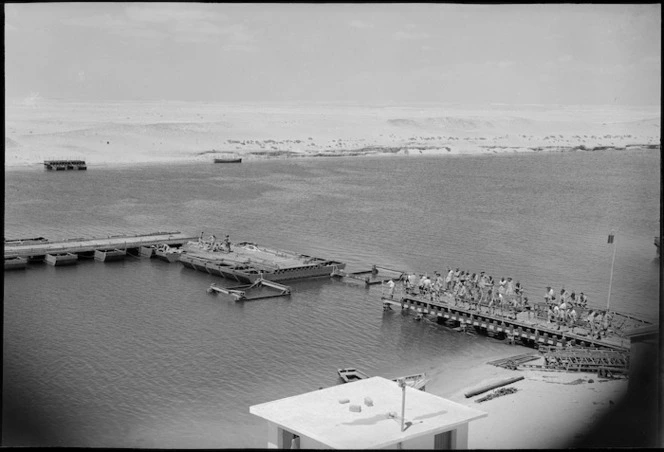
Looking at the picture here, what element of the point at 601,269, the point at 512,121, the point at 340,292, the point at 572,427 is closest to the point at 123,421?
the point at 572,427

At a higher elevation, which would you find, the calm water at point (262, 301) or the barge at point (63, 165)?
the barge at point (63, 165)

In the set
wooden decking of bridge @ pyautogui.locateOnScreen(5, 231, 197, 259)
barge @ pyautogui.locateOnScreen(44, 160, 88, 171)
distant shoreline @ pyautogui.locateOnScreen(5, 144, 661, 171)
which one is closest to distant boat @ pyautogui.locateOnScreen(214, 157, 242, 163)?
distant shoreline @ pyautogui.locateOnScreen(5, 144, 661, 171)

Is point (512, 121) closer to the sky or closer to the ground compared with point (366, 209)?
closer to the sky

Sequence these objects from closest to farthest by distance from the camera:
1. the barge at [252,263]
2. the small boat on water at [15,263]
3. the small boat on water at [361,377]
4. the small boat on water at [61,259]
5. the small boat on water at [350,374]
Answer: the small boat on water at [361,377] < the small boat on water at [350,374] < the barge at [252,263] < the small boat on water at [15,263] < the small boat on water at [61,259]

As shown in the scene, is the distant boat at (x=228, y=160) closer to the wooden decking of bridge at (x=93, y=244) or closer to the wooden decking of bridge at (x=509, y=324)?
the wooden decking of bridge at (x=93, y=244)

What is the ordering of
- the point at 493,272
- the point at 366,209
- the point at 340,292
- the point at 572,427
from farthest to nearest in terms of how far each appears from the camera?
the point at 366,209
the point at 493,272
the point at 340,292
the point at 572,427

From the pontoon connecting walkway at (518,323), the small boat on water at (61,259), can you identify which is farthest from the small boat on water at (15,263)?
the pontoon connecting walkway at (518,323)

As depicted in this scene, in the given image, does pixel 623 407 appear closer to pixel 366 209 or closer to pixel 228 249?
pixel 228 249

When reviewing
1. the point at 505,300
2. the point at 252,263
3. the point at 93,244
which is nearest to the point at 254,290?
the point at 252,263
